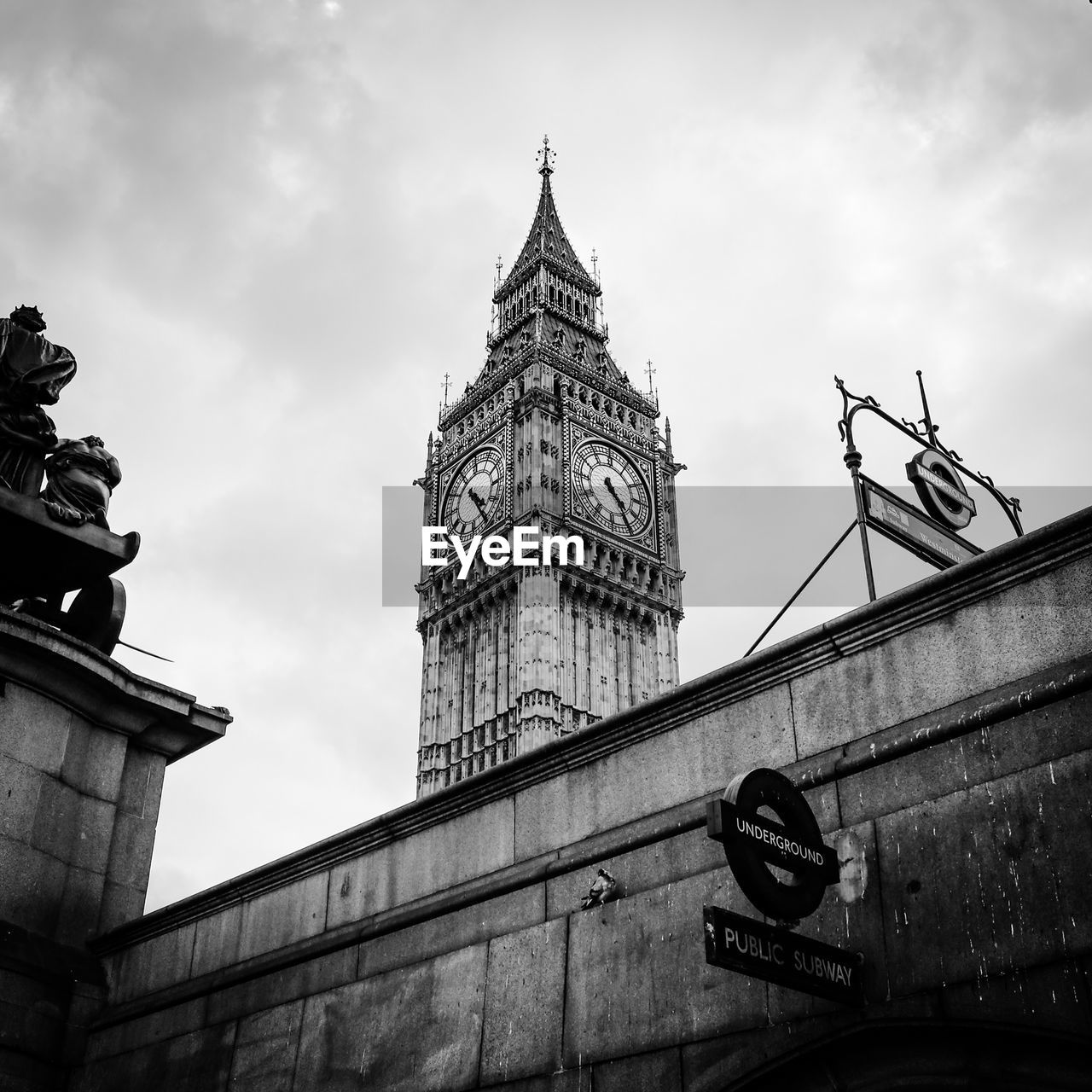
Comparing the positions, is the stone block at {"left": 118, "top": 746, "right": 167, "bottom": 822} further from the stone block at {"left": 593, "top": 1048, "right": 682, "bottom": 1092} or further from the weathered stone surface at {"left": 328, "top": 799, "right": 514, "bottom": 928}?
the stone block at {"left": 593, "top": 1048, "right": 682, "bottom": 1092}

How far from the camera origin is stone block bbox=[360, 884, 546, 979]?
9484 millimetres

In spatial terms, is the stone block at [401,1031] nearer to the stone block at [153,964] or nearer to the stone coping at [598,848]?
the stone coping at [598,848]

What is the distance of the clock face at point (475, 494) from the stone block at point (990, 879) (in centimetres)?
7441

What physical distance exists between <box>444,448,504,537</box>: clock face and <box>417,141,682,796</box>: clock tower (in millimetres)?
119

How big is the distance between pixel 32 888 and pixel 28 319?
5.62 metres

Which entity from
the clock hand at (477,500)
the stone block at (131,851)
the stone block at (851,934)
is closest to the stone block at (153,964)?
the stone block at (131,851)

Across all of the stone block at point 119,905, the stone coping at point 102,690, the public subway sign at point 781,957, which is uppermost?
the stone coping at point 102,690

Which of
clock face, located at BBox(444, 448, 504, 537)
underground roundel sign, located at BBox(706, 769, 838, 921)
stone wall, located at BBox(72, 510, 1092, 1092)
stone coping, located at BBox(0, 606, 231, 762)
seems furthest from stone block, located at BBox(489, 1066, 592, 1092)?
clock face, located at BBox(444, 448, 504, 537)

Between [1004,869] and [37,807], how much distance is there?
342 inches

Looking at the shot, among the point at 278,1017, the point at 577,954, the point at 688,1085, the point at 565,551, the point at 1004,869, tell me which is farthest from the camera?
the point at 565,551

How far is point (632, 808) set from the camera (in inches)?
368

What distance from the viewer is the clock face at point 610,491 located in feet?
272

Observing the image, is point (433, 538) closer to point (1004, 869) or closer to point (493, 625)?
point (493, 625)

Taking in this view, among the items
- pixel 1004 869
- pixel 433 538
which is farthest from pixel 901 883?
pixel 433 538
